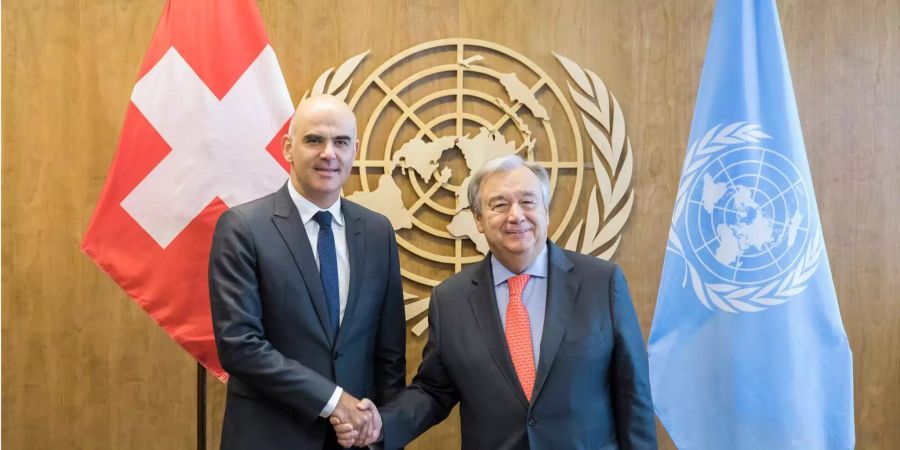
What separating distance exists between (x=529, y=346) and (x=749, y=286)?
0.83m

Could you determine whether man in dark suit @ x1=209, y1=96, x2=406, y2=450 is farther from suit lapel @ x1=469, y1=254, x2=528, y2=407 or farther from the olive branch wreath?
the olive branch wreath

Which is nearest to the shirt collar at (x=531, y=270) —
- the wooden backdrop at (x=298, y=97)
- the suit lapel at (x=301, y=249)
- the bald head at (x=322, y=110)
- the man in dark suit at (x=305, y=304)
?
the man in dark suit at (x=305, y=304)

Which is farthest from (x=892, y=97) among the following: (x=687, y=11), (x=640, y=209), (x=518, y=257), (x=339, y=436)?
(x=339, y=436)

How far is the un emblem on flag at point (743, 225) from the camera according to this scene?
2.26m

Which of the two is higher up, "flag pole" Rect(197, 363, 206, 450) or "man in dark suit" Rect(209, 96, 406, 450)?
"man in dark suit" Rect(209, 96, 406, 450)

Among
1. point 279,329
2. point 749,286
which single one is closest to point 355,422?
point 279,329

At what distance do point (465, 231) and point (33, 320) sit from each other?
5.31 ft

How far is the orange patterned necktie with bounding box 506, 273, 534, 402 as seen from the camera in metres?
1.80

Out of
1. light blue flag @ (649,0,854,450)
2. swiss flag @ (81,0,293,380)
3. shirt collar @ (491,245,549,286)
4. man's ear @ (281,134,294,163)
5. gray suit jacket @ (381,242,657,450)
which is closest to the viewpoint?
gray suit jacket @ (381,242,657,450)

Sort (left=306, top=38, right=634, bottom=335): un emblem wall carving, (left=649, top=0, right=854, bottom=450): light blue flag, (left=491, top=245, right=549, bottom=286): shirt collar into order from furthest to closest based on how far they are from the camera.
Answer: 1. (left=306, top=38, right=634, bottom=335): un emblem wall carving
2. (left=649, top=0, right=854, bottom=450): light blue flag
3. (left=491, top=245, right=549, bottom=286): shirt collar

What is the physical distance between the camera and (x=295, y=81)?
2863mm

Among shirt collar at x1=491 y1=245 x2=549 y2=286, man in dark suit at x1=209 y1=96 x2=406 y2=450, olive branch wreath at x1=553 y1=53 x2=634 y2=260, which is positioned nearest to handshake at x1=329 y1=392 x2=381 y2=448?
man in dark suit at x1=209 y1=96 x2=406 y2=450

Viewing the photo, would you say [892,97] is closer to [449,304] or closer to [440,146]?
[440,146]

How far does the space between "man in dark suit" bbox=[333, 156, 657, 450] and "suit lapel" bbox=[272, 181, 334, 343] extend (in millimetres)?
274
